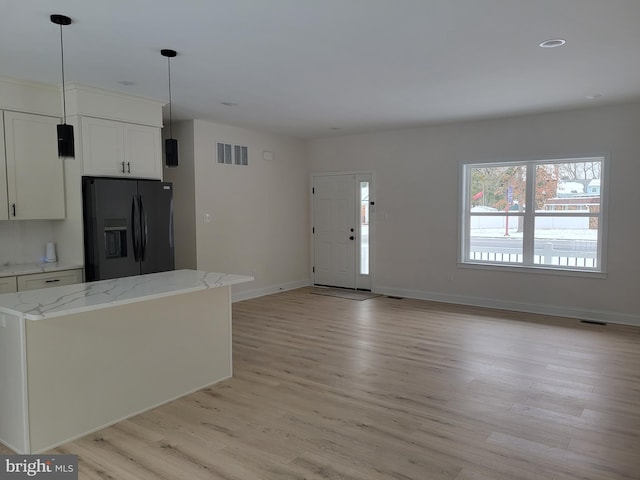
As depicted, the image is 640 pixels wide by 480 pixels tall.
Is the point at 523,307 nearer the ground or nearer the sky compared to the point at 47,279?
nearer the ground

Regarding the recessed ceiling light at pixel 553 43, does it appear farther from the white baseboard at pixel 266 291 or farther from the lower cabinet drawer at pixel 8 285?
the white baseboard at pixel 266 291

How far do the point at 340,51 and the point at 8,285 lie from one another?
352 centimetres

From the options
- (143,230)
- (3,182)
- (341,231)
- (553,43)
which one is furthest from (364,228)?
(3,182)

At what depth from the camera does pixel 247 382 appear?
3.84m

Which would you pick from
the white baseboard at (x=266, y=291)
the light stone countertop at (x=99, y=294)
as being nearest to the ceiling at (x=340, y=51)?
the light stone countertop at (x=99, y=294)

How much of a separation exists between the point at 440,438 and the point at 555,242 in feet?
13.8

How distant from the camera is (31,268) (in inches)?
176

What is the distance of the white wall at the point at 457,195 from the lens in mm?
5641

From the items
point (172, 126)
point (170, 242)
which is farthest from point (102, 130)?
point (172, 126)

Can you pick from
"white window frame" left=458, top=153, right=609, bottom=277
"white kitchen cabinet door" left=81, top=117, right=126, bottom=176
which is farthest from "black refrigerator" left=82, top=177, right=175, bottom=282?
"white window frame" left=458, top=153, right=609, bottom=277

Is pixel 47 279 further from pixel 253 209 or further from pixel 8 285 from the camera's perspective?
pixel 253 209

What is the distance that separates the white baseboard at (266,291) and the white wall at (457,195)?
1.39 meters

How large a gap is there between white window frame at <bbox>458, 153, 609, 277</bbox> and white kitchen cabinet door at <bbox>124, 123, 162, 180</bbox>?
4.13 meters

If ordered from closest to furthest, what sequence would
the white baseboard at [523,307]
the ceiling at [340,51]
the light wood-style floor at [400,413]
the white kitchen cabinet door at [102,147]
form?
1. the light wood-style floor at [400,413]
2. the ceiling at [340,51]
3. the white kitchen cabinet door at [102,147]
4. the white baseboard at [523,307]
